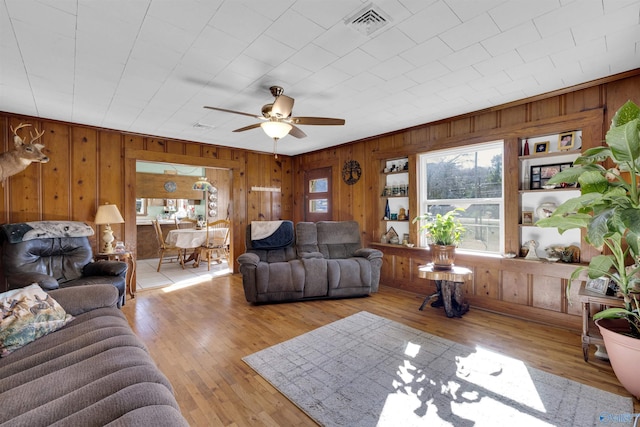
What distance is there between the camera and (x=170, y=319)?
3.30 meters

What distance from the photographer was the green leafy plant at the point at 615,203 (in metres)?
1.73

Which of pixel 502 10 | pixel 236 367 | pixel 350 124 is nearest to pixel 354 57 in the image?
pixel 502 10

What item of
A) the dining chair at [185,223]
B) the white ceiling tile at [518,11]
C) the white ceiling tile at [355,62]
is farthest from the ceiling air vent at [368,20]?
the dining chair at [185,223]

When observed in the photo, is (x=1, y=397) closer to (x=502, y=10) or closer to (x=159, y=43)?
(x=159, y=43)

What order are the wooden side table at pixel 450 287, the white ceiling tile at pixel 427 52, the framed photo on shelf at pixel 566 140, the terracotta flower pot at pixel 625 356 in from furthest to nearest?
1. the wooden side table at pixel 450 287
2. the framed photo on shelf at pixel 566 140
3. the white ceiling tile at pixel 427 52
4. the terracotta flower pot at pixel 625 356

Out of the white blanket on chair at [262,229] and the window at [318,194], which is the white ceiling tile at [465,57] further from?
the window at [318,194]

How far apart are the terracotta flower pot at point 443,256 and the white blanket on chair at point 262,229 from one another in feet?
7.57

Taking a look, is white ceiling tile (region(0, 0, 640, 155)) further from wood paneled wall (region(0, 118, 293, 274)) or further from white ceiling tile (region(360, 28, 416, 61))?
wood paneled wall (region(0, 118, 293, 274))

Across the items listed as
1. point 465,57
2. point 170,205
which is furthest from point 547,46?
point 170,205

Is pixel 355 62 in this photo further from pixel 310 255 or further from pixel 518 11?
pixel 310 255

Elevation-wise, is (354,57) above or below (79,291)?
above

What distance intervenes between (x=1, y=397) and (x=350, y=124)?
3952 millimetres

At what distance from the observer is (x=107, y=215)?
3854mm

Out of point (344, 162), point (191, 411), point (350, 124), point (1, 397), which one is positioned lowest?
point (191, 411)
